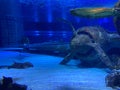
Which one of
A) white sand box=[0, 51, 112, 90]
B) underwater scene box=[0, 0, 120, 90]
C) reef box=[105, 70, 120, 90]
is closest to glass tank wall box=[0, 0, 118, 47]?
underwater scene box=[0, 0, 120, 90]

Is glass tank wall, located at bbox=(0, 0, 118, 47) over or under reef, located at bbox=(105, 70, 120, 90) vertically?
over

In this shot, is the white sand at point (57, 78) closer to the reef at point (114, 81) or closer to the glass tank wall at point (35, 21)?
the reef at point (114, 81)

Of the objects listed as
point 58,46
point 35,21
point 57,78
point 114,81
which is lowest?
point 57,78

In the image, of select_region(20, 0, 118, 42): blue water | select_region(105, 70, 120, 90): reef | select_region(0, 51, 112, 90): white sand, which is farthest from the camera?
select_region(20, 0, 118, 42): blue water

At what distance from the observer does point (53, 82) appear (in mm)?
5445

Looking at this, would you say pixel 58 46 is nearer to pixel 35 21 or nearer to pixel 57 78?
pixel 35 21

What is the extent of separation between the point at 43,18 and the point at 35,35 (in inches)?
35.0

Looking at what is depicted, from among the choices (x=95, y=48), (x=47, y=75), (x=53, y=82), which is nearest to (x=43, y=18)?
(x=95, y=48)

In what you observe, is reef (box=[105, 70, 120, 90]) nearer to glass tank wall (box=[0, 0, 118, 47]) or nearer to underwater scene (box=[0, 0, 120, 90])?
underwater scene (box=[0, 0, 120, 90])

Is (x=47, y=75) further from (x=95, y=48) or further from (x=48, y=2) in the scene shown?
(x=48, y=2)

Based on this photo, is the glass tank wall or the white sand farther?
the glass tank wall

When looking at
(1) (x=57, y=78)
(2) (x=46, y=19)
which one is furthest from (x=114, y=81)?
(2) (x=46, y=19)

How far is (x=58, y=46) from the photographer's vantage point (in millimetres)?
9836

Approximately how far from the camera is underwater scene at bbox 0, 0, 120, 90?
16.5 ft
